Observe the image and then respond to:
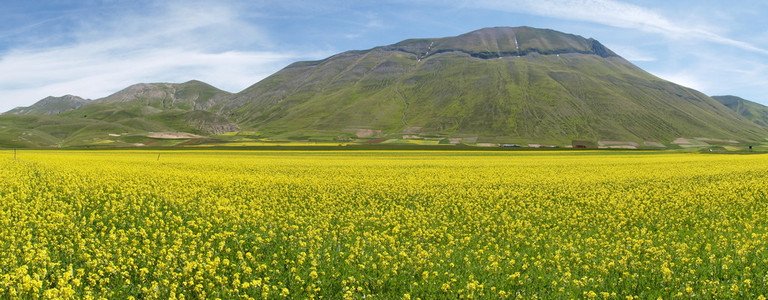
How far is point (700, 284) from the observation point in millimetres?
10461

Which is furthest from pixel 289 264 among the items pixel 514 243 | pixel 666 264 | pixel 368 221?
pixel 666 264

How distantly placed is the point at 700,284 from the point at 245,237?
13.0 meters

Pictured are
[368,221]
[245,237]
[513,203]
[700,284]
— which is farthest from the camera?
[513,203]

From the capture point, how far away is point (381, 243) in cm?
1371

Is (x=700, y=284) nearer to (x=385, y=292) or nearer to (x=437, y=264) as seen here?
(x=437, y=264)

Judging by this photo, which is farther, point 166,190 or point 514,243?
point 166,190

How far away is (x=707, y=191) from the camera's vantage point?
75.2 feet

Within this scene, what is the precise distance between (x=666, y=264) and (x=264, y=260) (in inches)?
431

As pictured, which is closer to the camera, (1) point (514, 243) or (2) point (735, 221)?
(1) point (514, 243)

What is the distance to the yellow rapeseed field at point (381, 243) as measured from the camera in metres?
9.66

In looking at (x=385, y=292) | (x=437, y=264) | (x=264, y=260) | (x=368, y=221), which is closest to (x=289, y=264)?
(x=264, y=260)

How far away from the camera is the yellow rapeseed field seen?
31.7 feet

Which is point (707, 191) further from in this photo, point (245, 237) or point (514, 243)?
point (245, 237)

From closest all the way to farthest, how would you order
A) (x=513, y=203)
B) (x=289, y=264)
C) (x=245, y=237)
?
(x=289, y=264), (x=245, y=237), (x=513, y=203)
